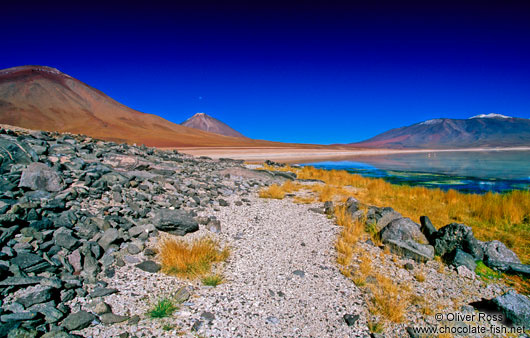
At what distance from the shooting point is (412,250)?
6.11m

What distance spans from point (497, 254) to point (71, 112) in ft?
518

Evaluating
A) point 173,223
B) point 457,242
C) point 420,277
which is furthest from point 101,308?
point 457,242

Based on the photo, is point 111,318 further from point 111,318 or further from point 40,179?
point 40,179

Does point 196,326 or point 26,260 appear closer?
point 196,326

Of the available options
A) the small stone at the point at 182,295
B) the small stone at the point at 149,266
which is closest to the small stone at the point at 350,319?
the small stone at the point at 182,295

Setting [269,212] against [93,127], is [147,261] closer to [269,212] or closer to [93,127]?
[269,212]

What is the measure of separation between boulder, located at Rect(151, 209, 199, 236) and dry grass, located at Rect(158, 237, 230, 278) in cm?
61

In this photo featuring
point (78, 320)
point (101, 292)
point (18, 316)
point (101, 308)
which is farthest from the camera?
point (101, 292)

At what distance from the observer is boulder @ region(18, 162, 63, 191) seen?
21.0 feet

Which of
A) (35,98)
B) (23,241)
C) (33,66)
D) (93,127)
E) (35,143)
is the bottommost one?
(23,241)

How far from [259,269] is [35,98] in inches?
6612

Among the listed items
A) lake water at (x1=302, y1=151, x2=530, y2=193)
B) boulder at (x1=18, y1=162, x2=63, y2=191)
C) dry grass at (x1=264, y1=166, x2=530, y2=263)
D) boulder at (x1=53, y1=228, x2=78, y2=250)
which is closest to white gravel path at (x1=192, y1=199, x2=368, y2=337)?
boulder at (x1=53, y1=228, x2=78, y2=250)

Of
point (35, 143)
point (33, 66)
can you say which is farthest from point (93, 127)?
point (35, 143)

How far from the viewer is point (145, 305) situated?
4.12m
